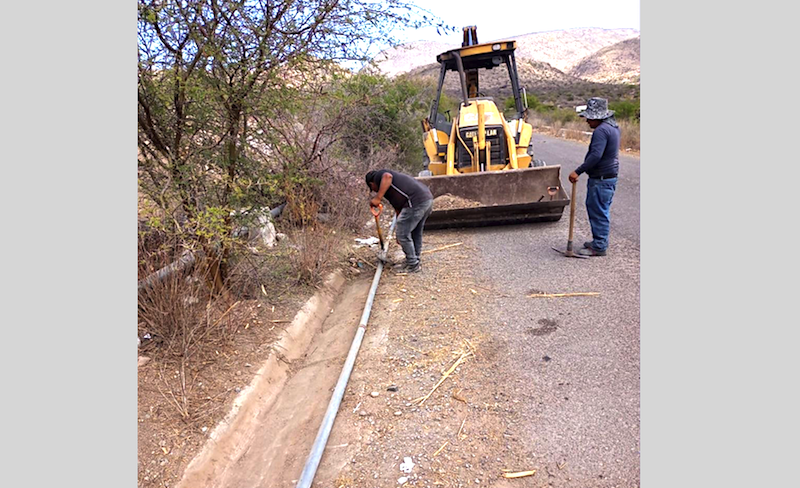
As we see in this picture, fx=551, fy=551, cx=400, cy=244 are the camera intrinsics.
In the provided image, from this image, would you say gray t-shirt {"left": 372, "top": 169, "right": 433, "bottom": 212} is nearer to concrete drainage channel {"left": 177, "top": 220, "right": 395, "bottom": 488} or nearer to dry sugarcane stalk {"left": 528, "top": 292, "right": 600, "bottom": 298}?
concrete drainage channel {"left": 177, "top": 220, "right": 395, "bottom": 488}

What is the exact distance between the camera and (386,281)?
6.61 m

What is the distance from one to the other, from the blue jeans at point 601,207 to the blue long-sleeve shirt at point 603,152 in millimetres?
132

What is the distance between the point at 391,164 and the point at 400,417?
8.71m

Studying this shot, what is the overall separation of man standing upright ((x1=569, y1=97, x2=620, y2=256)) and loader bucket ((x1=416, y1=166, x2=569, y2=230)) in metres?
1.18

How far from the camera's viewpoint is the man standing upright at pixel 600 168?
6.52 m

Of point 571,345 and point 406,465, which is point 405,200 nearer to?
point 571,345

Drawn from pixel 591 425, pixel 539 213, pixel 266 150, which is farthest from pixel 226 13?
pixel 539 213

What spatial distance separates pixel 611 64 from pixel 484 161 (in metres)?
80.1

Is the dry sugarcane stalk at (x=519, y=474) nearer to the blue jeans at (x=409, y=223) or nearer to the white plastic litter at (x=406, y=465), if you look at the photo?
the white plastic litter at (x=406, y=465)

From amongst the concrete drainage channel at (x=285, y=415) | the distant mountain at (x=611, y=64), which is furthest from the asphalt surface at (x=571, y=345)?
the distant mountain at (x=611, y=64)

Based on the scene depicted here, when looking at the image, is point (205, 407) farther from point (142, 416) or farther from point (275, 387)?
point (275, 387)

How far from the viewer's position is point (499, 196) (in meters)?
8.34

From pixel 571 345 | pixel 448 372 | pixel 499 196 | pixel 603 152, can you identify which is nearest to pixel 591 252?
pixel 603 152

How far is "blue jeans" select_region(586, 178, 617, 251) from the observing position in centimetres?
666
